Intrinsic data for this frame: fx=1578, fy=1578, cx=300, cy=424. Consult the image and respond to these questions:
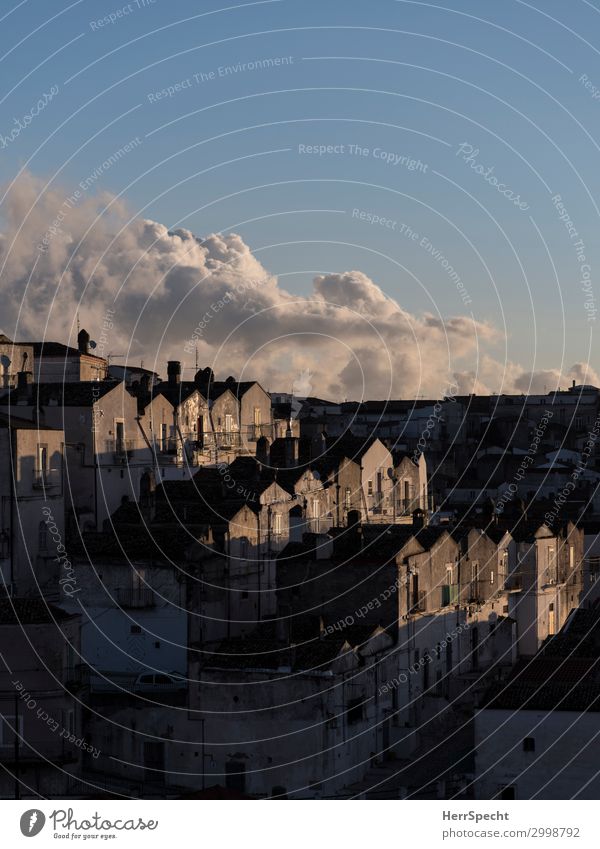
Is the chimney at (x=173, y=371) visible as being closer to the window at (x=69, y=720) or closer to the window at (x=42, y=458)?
the window at (x=42, y=458)

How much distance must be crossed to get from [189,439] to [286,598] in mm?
12452

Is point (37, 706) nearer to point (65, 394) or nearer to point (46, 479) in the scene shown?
→ point (46, 479)

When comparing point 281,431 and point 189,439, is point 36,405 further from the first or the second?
point 281,431

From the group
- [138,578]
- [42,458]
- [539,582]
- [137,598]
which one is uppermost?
[42,458]

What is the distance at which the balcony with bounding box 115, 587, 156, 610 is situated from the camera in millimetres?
41344

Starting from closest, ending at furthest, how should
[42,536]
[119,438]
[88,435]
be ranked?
[42,536] < [88,435] < [119,438]

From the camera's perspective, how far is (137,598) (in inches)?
1631

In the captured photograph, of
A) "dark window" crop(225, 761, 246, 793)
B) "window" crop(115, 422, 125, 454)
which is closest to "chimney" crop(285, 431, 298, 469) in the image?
"window" crop(115, 422, 125, 454)

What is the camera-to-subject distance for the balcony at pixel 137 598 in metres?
41.3

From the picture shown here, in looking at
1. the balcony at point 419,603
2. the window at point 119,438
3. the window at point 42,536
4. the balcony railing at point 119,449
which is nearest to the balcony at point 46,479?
the window at point 42,536

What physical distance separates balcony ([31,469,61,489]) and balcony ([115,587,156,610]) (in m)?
4.93

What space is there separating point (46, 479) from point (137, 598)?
5565 millimetres

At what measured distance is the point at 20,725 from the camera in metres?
36.5

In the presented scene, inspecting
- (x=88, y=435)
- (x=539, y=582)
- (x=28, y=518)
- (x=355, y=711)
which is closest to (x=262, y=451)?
(x=88, y=435)
